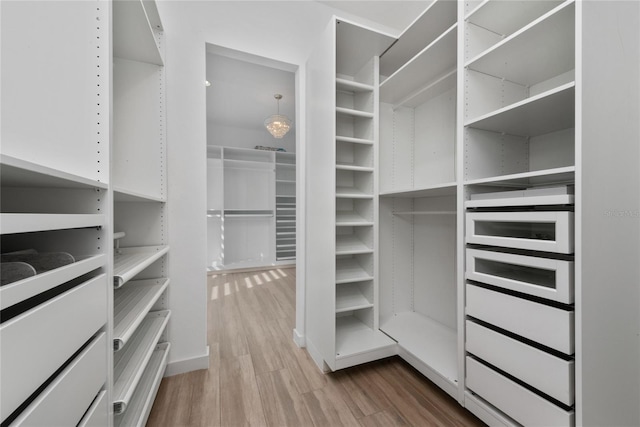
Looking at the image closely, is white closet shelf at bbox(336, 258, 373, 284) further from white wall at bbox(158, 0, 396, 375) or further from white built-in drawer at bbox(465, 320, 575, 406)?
white wall at bbox(158, 0, 396, 375)

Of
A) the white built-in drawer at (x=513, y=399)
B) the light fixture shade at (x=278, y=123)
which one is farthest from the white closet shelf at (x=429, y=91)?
the light fixture shade at (x=278, y=123)

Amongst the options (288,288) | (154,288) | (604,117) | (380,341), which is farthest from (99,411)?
(288,288)

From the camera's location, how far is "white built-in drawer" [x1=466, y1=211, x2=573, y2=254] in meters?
0.91

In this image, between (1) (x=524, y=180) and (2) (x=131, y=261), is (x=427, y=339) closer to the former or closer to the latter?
(1) (x=524, y=180)

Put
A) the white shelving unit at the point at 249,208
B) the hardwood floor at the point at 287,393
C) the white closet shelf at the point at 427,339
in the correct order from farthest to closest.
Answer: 1. the white shelving unit at the point at 249,208
2. the white closet shelf at the point at 427,339
3. the hardwood floor at the point at 287,393

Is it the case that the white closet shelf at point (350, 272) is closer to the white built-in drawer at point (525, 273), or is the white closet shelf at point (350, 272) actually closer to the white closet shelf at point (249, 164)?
the white built-in drawer at point (525, 273)

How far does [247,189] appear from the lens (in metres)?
4.71

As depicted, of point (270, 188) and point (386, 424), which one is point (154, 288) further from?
point (270, 188)

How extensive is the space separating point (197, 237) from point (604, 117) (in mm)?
2126

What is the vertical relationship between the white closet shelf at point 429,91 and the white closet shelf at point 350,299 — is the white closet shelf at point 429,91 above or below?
above

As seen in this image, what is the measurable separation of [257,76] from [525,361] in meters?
3.62

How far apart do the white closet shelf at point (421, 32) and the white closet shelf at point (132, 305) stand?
90.5 inches

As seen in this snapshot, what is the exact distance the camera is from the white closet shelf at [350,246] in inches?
69.6

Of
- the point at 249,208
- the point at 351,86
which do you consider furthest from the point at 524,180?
the point at 249,208
